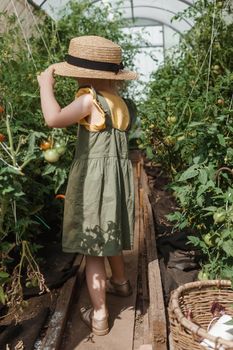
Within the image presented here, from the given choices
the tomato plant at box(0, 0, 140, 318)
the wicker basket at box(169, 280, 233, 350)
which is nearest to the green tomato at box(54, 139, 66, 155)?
the tomato plant at box(0, 0, 140, 318)

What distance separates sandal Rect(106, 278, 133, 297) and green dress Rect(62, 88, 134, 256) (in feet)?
1.46

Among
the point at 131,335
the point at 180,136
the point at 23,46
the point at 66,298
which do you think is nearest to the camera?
the point at 131,335

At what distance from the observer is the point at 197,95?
10.5ft

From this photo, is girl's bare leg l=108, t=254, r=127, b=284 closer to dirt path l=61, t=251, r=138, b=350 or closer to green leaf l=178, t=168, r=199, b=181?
dirt path l=61, t=251, r=138, b=350

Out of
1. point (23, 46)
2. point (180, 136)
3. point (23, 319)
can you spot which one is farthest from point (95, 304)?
point (23, 46)

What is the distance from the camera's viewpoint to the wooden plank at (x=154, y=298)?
1.84m

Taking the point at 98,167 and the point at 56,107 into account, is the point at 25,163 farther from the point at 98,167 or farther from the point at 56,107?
the point at 98,167

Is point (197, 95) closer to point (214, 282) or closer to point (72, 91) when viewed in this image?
point (72, 91)

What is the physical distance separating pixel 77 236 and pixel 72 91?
1.32 metres

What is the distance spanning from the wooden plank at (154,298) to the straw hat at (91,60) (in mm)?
1030

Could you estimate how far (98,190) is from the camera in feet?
6.29

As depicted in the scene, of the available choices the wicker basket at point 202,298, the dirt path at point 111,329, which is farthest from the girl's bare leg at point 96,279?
the wicker basket at point 202,298

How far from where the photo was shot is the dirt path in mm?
1985

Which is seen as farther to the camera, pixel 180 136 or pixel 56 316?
pixel 180 136
